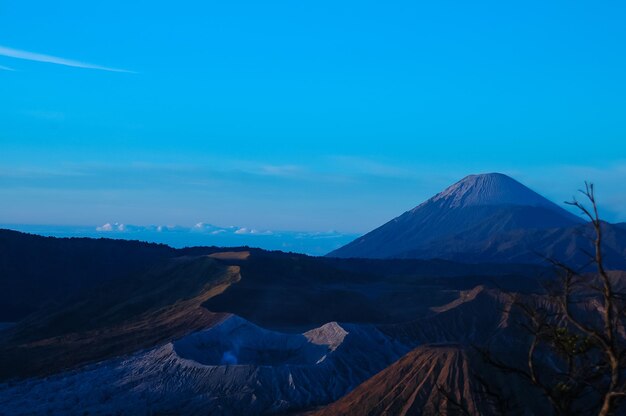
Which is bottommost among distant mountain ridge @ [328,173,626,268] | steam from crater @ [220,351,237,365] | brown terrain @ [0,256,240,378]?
steam from crater @ [220,351,237,365]

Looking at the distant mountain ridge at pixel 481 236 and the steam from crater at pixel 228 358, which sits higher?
the distant mountain ridge at pixel 481 236

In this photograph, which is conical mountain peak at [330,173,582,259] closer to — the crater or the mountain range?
the mountain range

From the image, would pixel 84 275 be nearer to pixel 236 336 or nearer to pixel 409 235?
pixel 236 336

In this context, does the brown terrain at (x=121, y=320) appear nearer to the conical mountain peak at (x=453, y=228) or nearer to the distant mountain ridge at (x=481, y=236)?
the distant mountain ridge at (x=481, y=236)

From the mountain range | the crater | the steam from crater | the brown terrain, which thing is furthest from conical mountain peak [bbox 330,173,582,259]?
the steam from crater

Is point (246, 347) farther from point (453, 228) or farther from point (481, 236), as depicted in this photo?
point (453, 228)

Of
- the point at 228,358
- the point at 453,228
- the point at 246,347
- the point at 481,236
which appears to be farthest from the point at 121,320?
the point at 453,228

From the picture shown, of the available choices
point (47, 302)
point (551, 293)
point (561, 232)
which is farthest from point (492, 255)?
point (551, 293)

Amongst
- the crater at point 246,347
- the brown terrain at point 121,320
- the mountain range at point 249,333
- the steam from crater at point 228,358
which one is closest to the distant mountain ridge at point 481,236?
the mountain range at point 249,333

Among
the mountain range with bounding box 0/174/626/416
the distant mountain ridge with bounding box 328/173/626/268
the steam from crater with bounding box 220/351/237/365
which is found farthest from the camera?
the distant mountain ridge with bounding box 328/173/626/268
